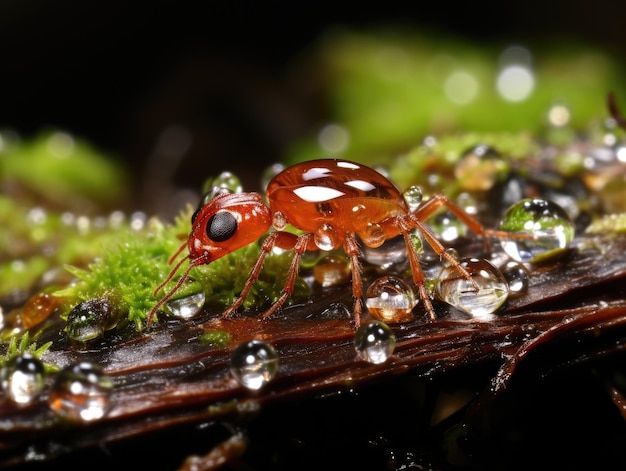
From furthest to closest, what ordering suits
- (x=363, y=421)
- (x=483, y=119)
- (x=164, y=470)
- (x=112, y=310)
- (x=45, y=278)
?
(x=483, y=119) → (x=45, y=278) → (x=112, y=310) → (x=363, y=421) → (x=164, y=470)

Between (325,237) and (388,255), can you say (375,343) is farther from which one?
(388,255)

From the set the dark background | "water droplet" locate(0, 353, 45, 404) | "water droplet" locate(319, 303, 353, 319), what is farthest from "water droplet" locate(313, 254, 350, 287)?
the dark background

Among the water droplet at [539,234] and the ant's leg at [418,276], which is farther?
the water droplet at [539,234]

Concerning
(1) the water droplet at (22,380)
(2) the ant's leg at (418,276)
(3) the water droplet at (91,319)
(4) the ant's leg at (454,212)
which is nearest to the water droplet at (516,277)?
(4) the ant's leg at (454,212)

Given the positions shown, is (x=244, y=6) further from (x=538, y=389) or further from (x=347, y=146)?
(x=538, y=389)

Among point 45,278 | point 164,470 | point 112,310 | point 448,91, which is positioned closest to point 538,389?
point 164,470

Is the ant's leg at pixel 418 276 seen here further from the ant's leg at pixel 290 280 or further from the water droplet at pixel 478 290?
the ant's leg at pixel 290 280

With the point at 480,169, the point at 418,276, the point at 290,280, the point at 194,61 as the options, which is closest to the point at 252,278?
the point at 290,280
